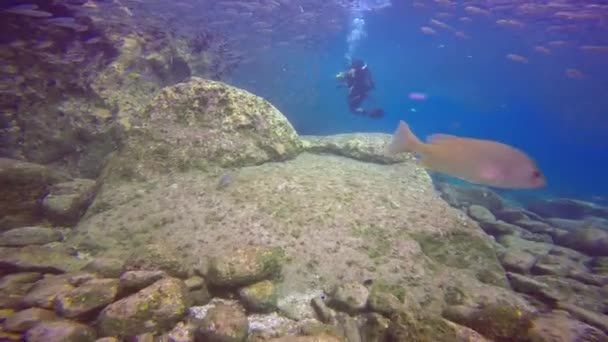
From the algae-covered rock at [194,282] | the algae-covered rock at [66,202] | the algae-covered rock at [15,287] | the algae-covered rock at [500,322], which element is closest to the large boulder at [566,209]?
the algae-covered rock at [500,322]

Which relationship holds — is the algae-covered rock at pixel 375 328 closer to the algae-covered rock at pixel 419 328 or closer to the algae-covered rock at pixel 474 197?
the algae-covered rock at pixel 419 328

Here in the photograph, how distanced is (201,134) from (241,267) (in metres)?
3.46

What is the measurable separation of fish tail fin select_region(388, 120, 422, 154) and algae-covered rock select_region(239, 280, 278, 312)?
2.11 m

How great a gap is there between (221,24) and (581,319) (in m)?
32.2

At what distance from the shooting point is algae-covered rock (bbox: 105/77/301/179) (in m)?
6.03

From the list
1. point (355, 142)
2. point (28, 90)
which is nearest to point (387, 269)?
point (355, 142)

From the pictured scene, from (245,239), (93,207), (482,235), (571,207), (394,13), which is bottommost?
(571,207)

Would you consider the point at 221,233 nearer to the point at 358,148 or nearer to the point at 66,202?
the point at 66,202

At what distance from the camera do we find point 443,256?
194 inches

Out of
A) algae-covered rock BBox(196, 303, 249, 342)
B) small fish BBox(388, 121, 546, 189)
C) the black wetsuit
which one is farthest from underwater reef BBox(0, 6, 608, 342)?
the black wetsuit

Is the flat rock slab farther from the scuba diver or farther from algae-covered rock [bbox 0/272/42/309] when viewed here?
the scuba diver

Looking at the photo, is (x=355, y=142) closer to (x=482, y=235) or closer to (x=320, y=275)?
(x=482, y=235)

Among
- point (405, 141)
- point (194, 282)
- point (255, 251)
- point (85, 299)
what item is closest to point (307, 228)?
point (255, 251)

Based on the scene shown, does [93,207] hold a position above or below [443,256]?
below
